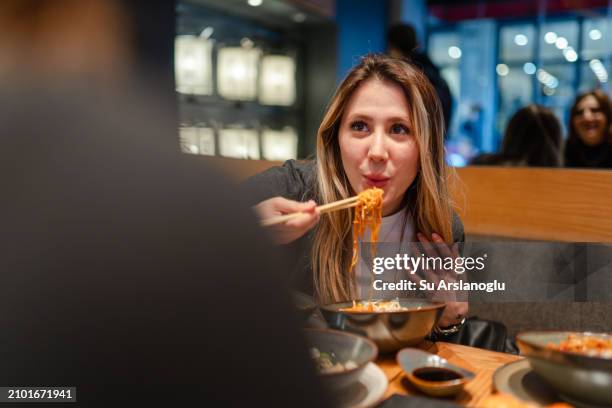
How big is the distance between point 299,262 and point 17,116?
427mm

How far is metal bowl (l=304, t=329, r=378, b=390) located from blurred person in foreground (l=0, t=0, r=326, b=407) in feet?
0.57

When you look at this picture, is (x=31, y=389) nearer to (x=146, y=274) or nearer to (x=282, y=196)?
(x=146, y=274)

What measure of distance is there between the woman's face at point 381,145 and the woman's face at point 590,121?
41.0 inches

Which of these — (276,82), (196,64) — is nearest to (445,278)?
(196,64)

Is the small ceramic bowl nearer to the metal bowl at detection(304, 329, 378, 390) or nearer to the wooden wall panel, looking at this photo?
the metal bowl at detection(304, 329, 378, 390)

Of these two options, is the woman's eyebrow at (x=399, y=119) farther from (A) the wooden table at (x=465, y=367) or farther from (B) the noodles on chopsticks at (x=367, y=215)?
(A) the wooden table at (x=465, y=367)

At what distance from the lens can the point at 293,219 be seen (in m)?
0.71

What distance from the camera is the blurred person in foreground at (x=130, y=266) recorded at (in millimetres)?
439

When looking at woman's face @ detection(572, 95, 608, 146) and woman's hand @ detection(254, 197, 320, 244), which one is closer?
woman's hand @ detection(254, 197, 320, 244)

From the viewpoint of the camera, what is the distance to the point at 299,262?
0.77 m

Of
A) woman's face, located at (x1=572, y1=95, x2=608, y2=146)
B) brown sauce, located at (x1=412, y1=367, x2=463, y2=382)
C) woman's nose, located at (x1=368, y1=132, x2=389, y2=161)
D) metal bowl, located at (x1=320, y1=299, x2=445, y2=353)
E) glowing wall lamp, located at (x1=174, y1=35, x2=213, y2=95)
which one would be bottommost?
brown sauce, located at (x1=412, y1=367, x2=463, y2=382)

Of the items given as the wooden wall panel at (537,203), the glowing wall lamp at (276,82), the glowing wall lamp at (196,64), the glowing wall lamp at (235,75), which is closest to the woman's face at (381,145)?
the wooden wall panel at (537,203)

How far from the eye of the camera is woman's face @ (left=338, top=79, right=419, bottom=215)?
0.85m

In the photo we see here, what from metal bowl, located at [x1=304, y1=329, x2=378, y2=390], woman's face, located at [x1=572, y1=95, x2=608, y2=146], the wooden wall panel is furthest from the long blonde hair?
woman's face, located at [x1=572, y1=95, x2=608, y2=146]
